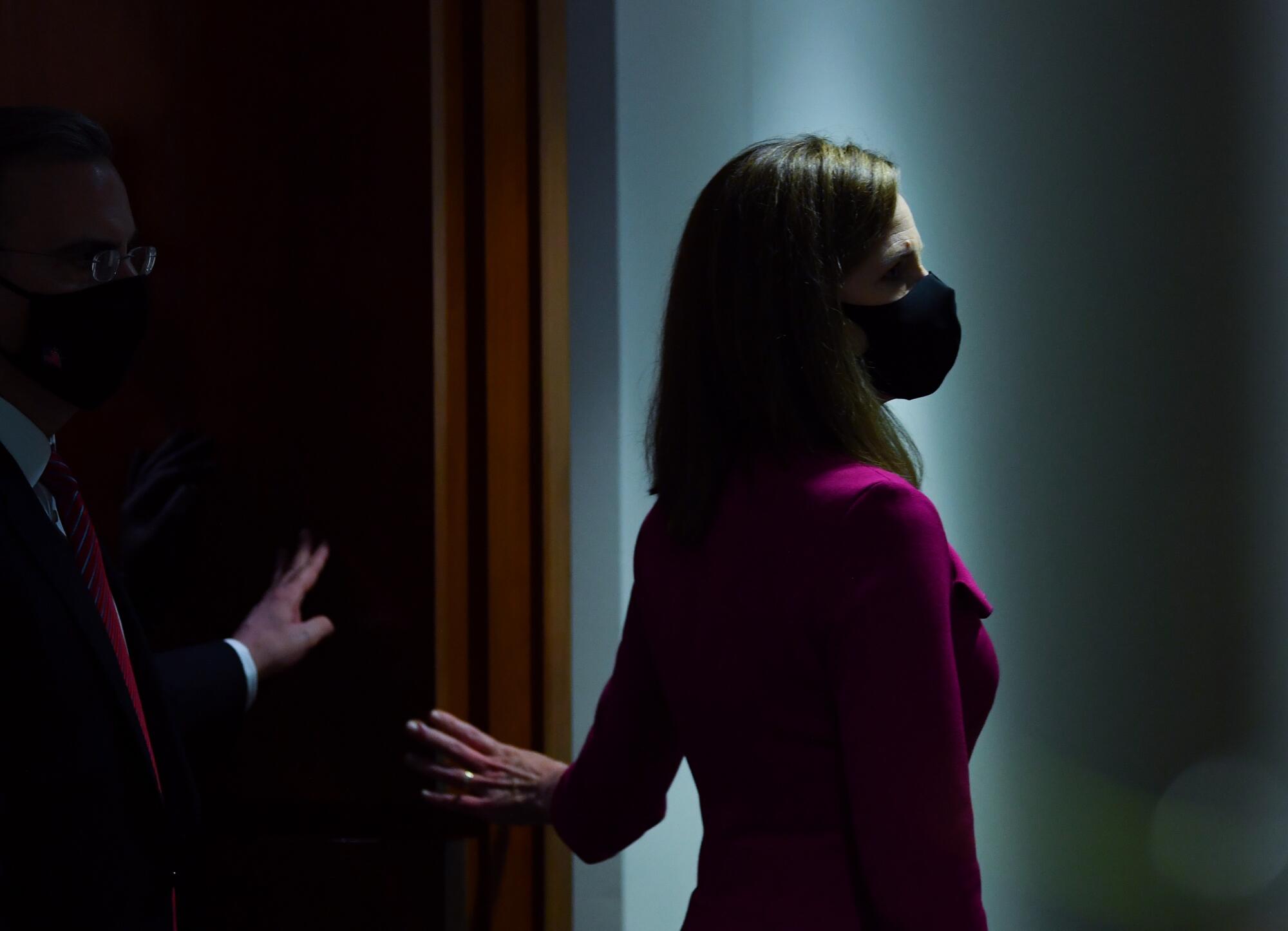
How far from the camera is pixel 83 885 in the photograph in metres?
0.99

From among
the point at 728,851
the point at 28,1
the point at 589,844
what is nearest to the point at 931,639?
the point at 728,851

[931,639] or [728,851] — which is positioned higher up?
[931,639]

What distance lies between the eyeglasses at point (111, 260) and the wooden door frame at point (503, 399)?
318mm

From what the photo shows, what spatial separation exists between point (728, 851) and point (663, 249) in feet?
2.96

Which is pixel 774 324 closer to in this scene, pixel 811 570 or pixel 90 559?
pixel 811 570

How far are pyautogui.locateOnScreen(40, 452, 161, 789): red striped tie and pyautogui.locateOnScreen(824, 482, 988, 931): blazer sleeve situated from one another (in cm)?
68

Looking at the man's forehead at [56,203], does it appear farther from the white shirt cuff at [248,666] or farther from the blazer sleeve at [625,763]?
the blazer sleeve at [625,763]

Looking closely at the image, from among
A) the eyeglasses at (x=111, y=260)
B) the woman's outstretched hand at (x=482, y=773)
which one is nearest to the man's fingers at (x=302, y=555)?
the woman's outstretched hand at (x=482, y=773)

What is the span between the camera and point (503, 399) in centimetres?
136

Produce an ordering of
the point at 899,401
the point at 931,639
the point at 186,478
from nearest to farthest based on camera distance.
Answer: the point at 931,639
the point at 186,478
the point at 899,401

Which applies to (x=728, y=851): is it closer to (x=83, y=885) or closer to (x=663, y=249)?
(x=83, y=885)

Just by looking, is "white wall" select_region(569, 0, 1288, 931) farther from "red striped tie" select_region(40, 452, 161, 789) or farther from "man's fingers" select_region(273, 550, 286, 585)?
"red striped tie" select_region(40, 452, 161, 789)

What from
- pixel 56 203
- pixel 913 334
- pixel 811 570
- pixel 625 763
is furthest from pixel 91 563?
pixel 913 334

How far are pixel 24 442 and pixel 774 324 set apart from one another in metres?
0.75
